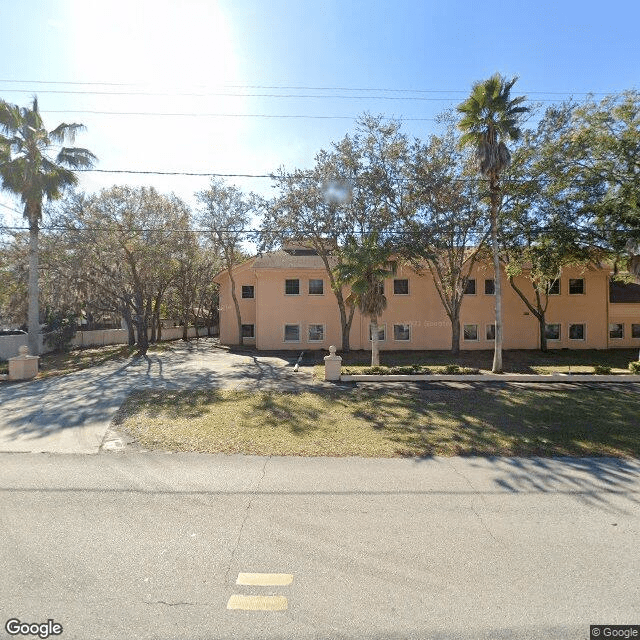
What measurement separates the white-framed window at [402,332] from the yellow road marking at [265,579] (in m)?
23.8

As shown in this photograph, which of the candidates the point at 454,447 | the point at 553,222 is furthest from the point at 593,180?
the point at 454,447

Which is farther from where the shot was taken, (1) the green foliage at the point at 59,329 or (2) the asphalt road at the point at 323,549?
(1) the green foliage at the point at 59,329

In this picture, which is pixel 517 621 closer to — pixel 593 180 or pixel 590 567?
pixel 590 567

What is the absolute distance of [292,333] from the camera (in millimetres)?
27203

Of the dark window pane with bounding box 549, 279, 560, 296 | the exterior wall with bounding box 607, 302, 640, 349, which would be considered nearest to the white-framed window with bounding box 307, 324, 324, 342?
the dark window pane with bounding box 549, 279, 560, 296

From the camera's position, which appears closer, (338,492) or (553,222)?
(338,492)

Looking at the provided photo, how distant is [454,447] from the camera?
305 inches

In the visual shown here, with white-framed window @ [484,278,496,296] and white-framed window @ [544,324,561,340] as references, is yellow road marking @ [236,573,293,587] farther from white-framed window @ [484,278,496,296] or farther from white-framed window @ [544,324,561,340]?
white-framed window @ [544,324,561,340]

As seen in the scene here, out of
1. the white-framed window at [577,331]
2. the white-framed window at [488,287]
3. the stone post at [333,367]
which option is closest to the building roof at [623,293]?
the white-framed window at [577,331]

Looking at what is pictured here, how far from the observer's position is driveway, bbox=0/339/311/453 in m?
8.26

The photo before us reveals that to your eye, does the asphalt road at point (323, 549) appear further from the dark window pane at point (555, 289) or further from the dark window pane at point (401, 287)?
the dark window pane at point (555, 289)

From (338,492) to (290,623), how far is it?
8.47ft

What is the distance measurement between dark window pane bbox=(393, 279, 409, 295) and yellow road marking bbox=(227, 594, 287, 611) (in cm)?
2451

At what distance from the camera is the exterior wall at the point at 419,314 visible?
2672 centimetres
